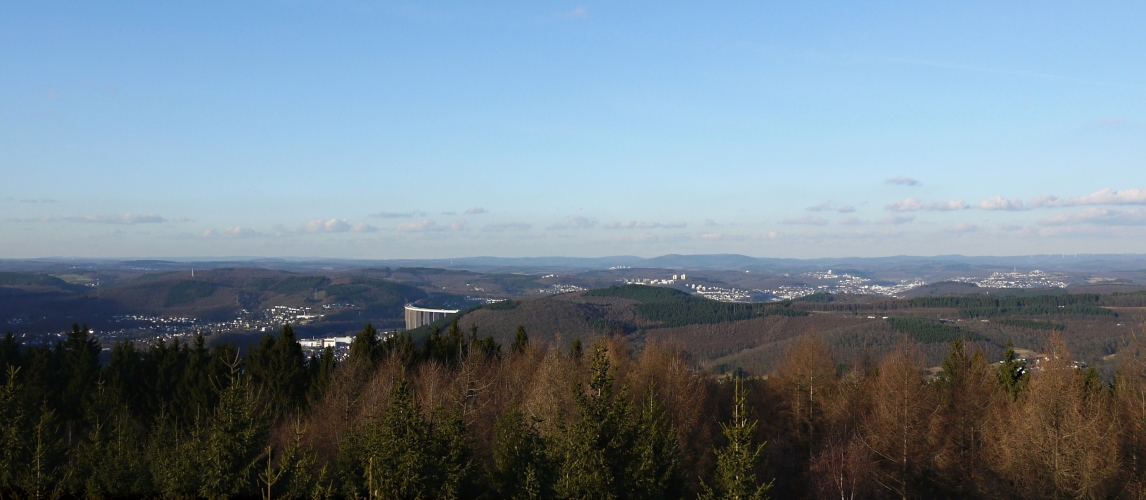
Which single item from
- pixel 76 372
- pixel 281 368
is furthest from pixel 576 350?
pixel 76 372

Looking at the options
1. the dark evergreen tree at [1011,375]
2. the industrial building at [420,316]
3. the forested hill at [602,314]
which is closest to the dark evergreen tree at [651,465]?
the dark evergreen tree at [1011,375]

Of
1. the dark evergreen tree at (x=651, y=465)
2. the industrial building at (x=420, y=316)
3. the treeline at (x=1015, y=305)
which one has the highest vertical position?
the dark evergreen tree at (x=651, y=465)

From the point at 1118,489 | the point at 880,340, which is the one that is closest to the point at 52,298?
the point at 880,340

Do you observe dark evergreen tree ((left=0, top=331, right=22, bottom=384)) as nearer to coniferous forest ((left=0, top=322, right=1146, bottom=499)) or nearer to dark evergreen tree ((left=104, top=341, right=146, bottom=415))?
coniferous forest ((left=0, top=322, right=1146, bottom=499))

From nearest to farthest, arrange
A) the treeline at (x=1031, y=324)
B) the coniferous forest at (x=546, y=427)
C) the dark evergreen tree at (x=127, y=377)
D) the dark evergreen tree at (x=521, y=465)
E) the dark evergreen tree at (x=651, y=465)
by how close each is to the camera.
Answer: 1. the coniferous forest at (x=546, y=427)
2. the dark evergreen tree at (x=651, y=465)
3. the dark evergreen tree at (x=521, y=465)
4. the dark evergreen tree at (x=127, y=377)
5. the treeline at (x=1031, y=324)

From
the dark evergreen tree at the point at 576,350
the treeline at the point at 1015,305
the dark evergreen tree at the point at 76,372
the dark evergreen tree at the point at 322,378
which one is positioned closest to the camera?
the dark evergreen tree at the point at 76,372

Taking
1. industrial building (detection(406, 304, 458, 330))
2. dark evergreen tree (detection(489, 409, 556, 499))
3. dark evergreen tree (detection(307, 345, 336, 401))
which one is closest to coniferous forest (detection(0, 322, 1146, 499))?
dark evergreen tree (detection(489, 409, 556, 499))

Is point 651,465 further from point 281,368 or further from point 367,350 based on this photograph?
point 367,350

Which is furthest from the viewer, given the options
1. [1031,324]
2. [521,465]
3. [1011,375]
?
[1031,324]

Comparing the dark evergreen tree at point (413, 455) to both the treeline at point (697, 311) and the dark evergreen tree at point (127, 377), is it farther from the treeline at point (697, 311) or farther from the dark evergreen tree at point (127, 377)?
the treeline at point (697, 311)
